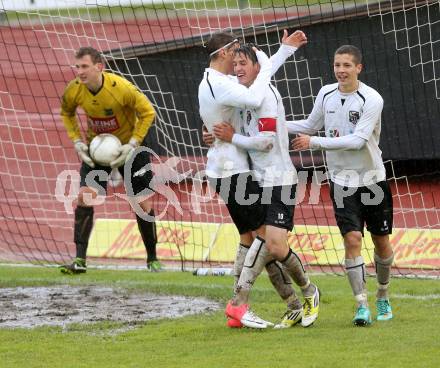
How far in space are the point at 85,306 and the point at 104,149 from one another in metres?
2.41

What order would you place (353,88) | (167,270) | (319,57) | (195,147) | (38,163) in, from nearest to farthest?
(353,88) < (167,270) < (319,57) < (195,147) < (38,163)

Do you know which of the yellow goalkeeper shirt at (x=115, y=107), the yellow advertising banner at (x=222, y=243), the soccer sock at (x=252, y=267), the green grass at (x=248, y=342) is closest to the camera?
the green grass at (x=248, y=342)

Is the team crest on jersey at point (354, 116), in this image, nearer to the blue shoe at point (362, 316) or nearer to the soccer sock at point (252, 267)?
the soccer sock at point (252, 267)

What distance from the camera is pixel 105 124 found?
429 inches

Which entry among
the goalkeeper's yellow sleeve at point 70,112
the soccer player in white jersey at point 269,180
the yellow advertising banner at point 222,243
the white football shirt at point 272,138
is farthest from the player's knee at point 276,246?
the goalkeeper's yellow sleeve at point 70,112

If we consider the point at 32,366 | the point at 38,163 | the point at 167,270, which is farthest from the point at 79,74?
the point at 38,163

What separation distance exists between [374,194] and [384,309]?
860 mm

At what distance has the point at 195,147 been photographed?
44.9 feet

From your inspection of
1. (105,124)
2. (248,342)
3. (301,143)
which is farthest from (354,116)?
(105,124)

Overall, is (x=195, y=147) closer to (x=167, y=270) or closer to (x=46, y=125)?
(x=167, y=270)

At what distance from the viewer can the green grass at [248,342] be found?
623cm

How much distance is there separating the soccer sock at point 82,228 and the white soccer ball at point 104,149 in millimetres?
628

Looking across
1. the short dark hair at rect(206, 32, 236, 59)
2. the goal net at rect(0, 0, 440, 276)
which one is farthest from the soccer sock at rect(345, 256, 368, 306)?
the goal net at rect(0, 0, 440, 276)

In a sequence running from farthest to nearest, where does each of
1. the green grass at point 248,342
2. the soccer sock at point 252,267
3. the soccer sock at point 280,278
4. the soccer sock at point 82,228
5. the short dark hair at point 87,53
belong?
the soccer sock at point 82,228, the short dark hair at point 87,53, the soccer sock at point 280,278, the soccer sock at point 252,267, the green grass at point 248,342
